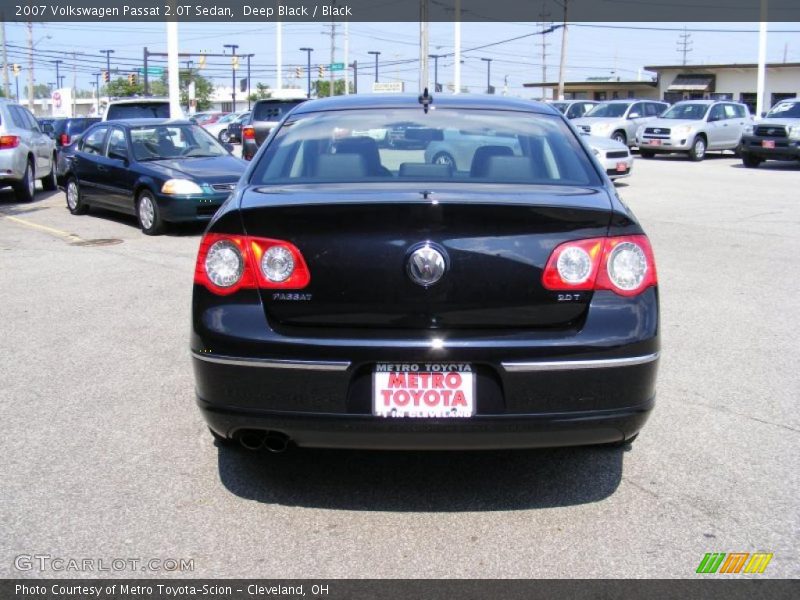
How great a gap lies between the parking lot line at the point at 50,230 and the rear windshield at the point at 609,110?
18275mm

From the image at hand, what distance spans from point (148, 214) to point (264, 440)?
889 cm

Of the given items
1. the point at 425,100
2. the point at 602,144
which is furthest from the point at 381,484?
the point at 602,144

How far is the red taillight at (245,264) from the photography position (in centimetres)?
338

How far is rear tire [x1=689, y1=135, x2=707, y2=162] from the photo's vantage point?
26.8 metres

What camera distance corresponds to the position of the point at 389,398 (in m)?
3.31

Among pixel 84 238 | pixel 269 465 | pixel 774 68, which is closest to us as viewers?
pixel 269 465

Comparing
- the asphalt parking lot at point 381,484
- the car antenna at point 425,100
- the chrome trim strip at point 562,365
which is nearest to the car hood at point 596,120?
the asphalt parking lot at point 381,484

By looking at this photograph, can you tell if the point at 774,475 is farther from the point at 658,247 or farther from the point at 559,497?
the point at 658,247

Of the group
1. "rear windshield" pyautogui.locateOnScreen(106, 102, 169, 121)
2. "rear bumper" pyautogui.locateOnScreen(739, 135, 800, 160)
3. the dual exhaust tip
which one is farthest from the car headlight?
"rear bumper" pyautogui.locateOnScreen(739, 135, 800, 160)

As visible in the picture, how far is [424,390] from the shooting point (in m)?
3.30

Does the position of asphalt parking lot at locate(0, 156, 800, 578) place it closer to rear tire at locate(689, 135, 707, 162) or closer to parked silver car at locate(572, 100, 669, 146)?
parked silver car at locate(572, 100, 669, 146)
